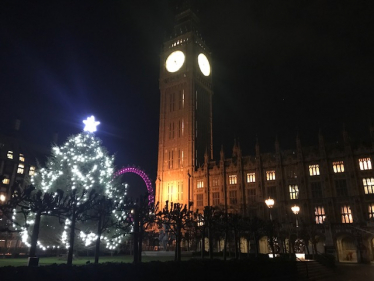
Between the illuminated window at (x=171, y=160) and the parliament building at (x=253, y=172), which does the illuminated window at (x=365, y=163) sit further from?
the illuminated window at (x=171, y=160)

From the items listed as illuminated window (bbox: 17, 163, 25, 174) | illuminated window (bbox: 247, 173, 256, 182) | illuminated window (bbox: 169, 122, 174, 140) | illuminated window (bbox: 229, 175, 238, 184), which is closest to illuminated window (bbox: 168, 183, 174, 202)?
illuminated window (bbox: 169, 122, 174, 140)

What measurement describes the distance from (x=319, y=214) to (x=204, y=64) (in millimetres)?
58801

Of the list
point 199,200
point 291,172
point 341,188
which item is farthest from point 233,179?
point 341,188

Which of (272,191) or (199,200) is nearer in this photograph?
(272,191)

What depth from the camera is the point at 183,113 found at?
86.6 meters

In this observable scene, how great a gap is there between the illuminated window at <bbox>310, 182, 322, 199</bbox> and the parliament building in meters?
0.13

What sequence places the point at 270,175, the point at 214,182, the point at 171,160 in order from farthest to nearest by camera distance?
the point at 171,160 → the point at 214,182 → the point at 270,175

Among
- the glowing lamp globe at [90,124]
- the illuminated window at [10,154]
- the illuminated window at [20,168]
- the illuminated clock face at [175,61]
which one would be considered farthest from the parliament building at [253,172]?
the illuminated window at [10,154]

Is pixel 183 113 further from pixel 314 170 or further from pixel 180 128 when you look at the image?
pixel 314 170

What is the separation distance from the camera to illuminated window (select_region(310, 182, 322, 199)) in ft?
199

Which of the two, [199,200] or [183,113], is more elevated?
[183,113]

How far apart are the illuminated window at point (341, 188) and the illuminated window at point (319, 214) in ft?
14.5

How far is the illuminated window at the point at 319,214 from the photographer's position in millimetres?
58728

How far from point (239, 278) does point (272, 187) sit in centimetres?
4547
